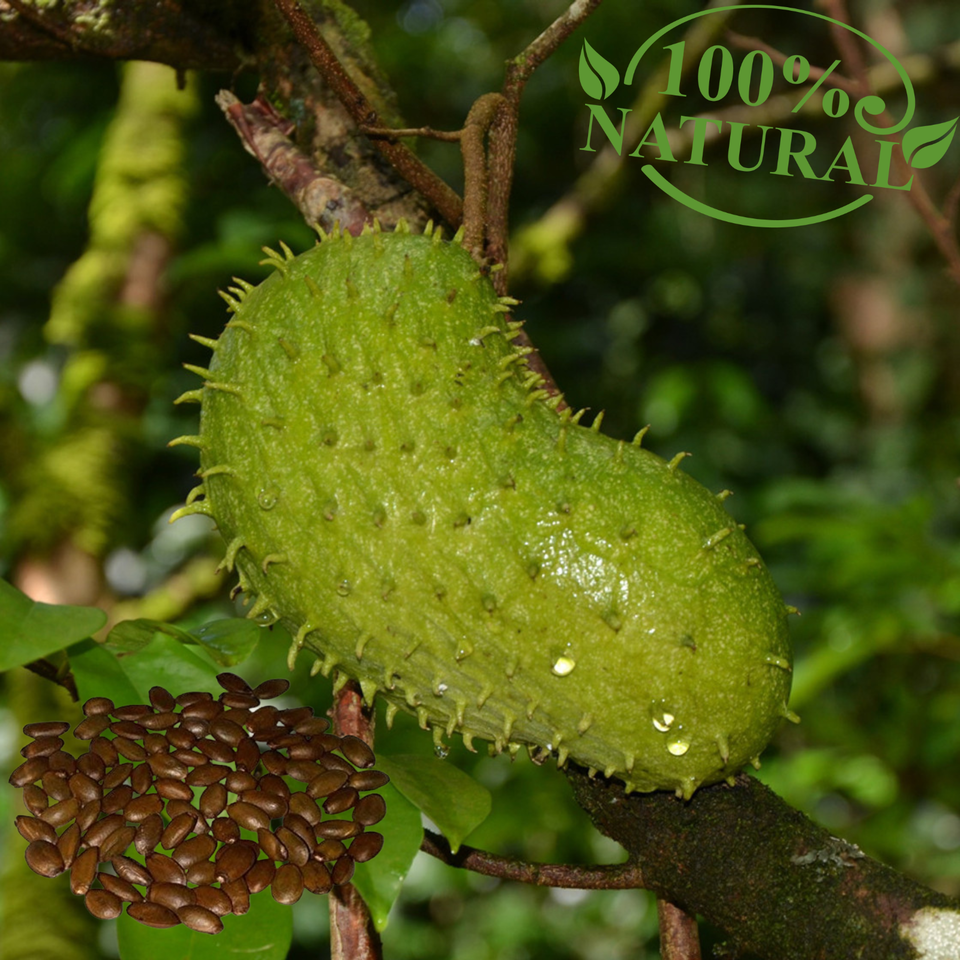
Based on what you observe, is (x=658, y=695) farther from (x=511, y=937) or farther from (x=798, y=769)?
(x=511, y=937)

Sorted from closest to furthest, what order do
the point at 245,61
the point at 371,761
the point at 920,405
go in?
the point at 371,761
the point at 245,61
the point at 920,405

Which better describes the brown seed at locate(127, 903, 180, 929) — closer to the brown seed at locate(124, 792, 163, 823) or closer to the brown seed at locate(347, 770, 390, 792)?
the brown seed at locate(124, 792, 163, 823)

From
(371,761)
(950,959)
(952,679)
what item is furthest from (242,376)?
(952,679)

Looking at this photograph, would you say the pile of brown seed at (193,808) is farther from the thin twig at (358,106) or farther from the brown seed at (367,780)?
the thin twig at (358,106)

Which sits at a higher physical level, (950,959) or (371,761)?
(371,761)

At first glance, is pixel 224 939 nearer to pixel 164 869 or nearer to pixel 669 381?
pixel 164 869

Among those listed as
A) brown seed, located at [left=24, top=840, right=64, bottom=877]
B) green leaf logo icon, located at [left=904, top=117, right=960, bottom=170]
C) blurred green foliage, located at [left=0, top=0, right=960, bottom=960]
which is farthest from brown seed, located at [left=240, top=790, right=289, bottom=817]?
green leaf logo icon, located at [left=904, top=117, right=960, bottom=170]

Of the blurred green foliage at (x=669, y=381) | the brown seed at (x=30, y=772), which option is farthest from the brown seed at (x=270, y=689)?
the blurred green foliage at (x=669, y=381)
